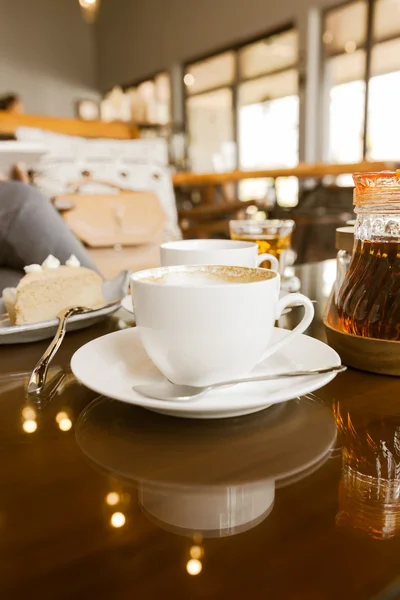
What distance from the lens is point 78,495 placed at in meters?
0.31

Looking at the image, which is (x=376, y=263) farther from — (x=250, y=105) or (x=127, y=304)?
(x=250, y=105)

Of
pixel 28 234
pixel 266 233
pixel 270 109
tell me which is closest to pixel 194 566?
pixel 266 233

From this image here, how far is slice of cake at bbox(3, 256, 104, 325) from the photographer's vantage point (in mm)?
647

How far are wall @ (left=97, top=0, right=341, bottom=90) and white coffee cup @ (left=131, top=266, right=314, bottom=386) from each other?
628 cm

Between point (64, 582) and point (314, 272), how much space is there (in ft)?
3.29

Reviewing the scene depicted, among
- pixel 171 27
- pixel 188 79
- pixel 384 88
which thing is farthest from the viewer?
Answer: pixel 188 79

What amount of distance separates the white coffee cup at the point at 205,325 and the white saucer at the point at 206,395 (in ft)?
0.07

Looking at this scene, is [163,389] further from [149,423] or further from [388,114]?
[388,114]

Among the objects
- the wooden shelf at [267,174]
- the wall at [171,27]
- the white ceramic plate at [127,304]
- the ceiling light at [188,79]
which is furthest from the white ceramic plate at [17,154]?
the ceiling light at [188,79]

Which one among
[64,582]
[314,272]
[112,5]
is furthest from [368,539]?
[112,5]

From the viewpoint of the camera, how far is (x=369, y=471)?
13.0 inches

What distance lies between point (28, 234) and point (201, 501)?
1.04 meters

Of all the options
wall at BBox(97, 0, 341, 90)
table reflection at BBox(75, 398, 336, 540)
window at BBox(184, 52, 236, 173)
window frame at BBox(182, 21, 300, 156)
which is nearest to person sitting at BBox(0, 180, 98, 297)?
table reflection at BBox(75, 398, 336, 540)

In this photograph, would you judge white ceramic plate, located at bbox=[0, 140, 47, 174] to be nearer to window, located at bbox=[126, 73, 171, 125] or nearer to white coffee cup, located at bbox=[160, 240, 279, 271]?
white coffee cup, located at bbox=[160, 240, 279, 271]
